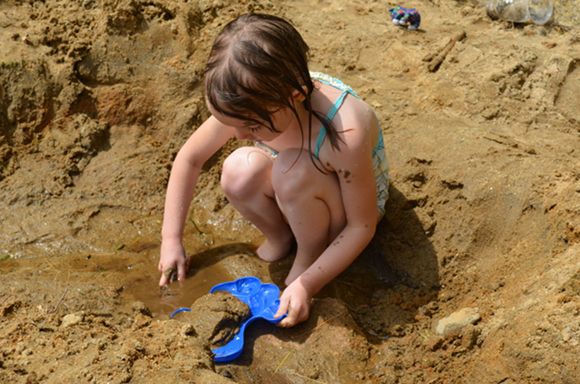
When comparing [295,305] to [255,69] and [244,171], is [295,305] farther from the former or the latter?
[255,69]

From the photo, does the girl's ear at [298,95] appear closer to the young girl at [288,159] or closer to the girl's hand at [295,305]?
the young girl at [288,159]

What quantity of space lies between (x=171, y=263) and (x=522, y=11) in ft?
8.62

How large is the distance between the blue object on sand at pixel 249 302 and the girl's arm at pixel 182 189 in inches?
8.0

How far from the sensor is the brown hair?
2.48m

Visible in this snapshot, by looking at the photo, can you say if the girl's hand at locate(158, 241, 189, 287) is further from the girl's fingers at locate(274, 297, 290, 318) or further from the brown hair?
the brown hair

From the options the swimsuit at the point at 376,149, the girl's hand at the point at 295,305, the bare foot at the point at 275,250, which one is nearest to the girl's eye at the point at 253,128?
the swimsuit at the point at 376,149

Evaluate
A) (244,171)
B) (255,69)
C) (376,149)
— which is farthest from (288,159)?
(255,69)

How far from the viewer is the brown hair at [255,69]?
2479 millimetres

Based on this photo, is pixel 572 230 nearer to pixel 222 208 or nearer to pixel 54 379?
pixel 222 208

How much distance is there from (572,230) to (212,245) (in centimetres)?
155

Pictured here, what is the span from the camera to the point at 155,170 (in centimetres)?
381

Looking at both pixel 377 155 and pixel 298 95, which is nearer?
pixel 298 95

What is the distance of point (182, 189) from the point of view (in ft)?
10.6

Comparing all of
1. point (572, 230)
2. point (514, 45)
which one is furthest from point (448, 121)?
point (572, 230)
